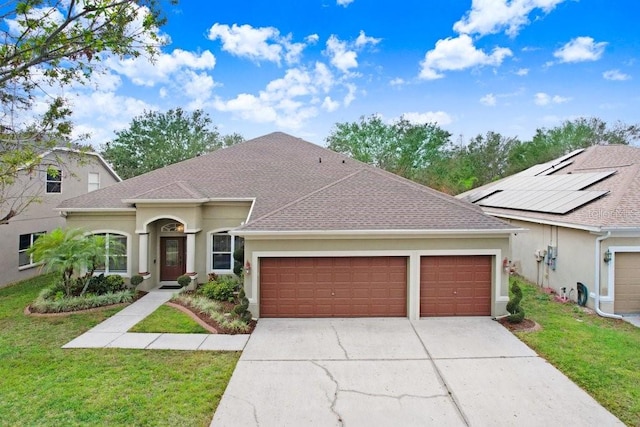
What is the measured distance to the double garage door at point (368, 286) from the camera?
10.1m

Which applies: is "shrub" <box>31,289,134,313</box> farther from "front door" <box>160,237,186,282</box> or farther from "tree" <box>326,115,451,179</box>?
"tree" <box>326,115,451,179</box>

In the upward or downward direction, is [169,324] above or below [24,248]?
below

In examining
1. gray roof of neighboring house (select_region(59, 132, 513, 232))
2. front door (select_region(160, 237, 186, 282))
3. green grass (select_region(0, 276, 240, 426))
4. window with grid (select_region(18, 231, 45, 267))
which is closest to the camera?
green grass (select_region(0, 276, 240, 426))

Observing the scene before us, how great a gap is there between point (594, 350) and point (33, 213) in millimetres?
22206

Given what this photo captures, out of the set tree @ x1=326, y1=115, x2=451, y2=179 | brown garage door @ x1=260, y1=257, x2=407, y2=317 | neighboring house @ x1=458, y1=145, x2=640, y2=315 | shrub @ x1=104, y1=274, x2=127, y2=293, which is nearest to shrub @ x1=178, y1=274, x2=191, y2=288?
shrub @ x1=104, y1=274, x2=127, y2=293

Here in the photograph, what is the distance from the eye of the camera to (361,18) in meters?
16.8

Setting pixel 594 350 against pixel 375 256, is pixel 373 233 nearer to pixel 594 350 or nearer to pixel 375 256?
pixel 375 256

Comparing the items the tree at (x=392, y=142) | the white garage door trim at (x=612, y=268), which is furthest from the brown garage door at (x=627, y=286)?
the tree at (x=392, y=142)

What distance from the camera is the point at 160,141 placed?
40.7 m

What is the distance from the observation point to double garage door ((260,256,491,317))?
33.1 ft

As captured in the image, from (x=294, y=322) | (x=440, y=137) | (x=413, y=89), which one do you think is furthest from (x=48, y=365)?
(x=440, y=137)

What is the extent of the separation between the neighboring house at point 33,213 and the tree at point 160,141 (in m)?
19.8

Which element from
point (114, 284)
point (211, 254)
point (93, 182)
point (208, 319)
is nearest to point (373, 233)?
point (208, 319)

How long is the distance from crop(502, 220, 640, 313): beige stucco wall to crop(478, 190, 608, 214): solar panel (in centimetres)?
72
